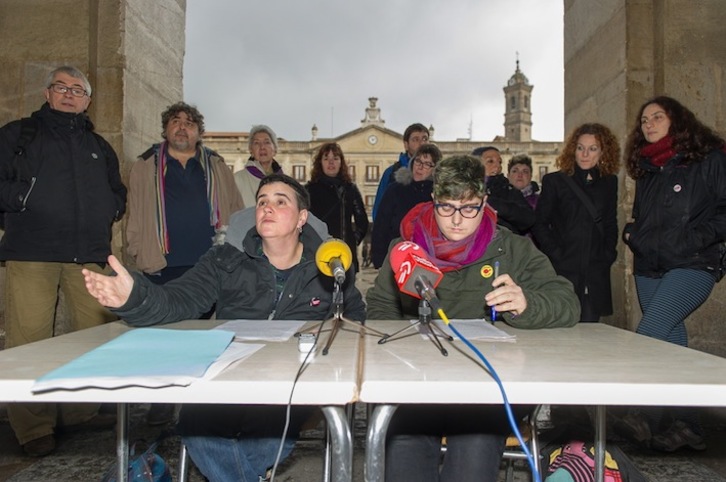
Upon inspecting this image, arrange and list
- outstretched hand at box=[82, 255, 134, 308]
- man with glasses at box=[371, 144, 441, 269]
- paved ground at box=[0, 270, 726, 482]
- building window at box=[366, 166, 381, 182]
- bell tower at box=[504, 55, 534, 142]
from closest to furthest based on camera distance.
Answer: outstretched hand at box=[82, 255, 134, 308], paved ground at box=[0, 270, 726, 482], man with glasses at box=[371, 144, 441, 269], building window at box=[366, 166, 381, 182], bell tower at box=[504, 55, 534, 142]

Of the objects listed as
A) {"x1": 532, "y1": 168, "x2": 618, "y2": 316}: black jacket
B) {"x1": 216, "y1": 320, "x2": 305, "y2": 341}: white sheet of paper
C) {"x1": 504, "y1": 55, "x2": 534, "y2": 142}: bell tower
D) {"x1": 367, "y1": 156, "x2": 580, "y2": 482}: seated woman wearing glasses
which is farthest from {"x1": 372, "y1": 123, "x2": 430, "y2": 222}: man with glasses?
{"x1": 504, "y1": 55, "x2": 534, "y2": 142}: bell tower

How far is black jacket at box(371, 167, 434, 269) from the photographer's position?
4594mm

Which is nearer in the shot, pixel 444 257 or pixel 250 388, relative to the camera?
pixel 250 388

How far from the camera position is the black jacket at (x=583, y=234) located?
150 inches

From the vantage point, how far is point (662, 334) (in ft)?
9.80

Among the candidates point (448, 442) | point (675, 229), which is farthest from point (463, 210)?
point (675, 229)

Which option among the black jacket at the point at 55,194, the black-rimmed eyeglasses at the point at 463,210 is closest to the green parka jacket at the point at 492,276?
the black-rimmed eyeglasses at the point at 463,210

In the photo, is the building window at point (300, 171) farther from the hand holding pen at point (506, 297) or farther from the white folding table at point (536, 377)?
the white folding table at point (536, 377)

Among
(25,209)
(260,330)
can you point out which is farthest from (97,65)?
(260,330)

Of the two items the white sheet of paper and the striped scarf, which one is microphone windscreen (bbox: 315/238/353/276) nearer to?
the white sheet of paper

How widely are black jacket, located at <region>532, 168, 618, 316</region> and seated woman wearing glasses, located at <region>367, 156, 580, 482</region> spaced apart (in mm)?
1599

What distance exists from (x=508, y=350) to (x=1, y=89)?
4.27 m

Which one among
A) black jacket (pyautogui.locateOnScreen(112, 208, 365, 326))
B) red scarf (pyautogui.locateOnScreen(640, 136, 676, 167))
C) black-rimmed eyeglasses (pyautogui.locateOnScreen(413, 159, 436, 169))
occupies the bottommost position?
black jacket (pyautogui.locateOnScreen(112, 208, 365, 326))

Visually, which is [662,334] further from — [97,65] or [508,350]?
[97,65]
